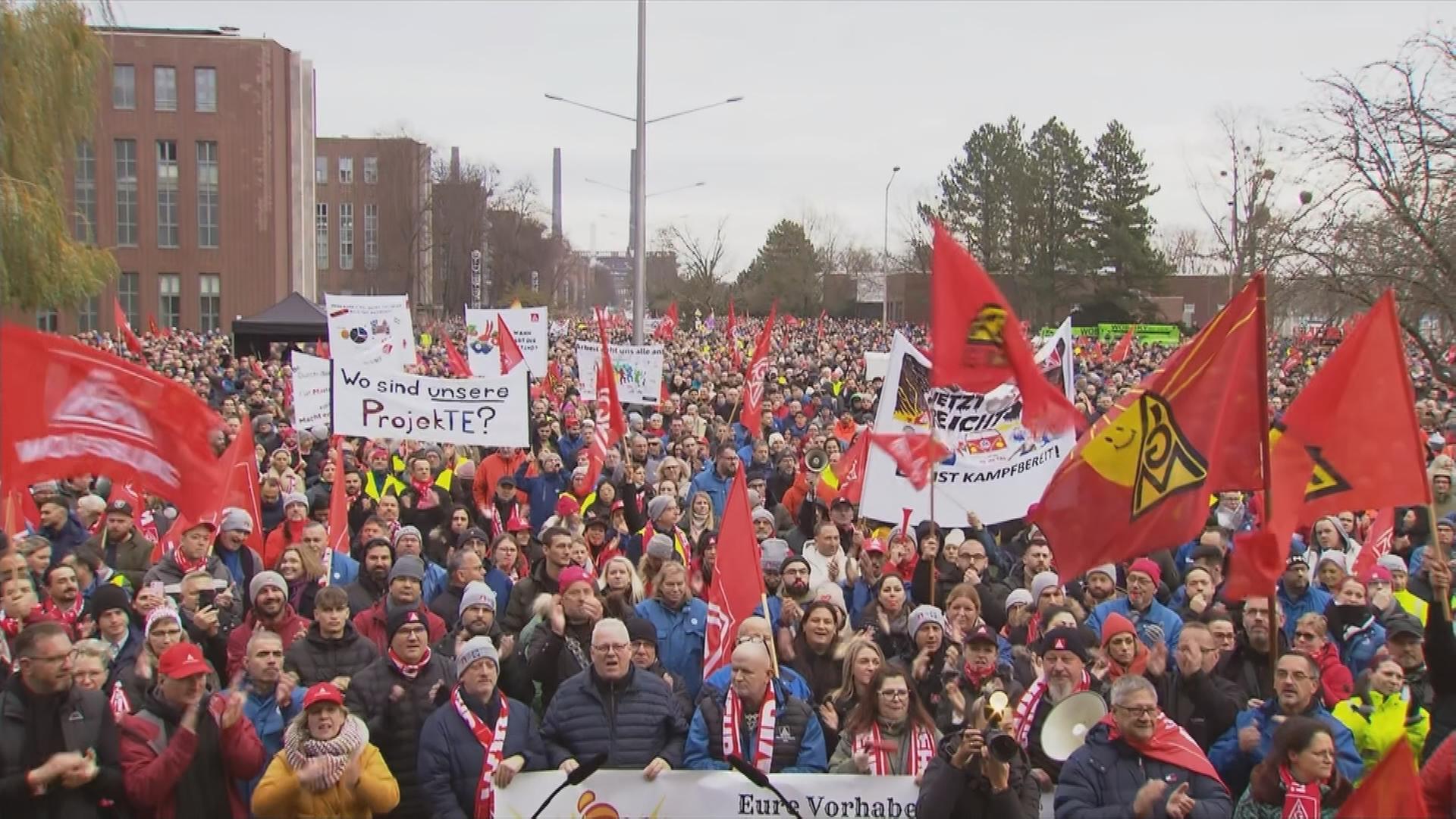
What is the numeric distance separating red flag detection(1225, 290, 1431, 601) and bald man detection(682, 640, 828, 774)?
1.82 meters

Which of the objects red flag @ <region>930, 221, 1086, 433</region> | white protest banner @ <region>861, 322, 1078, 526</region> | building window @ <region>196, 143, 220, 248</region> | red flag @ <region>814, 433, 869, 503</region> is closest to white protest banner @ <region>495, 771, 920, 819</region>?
red flag @ <region>930, 221, 1086, 433</region>

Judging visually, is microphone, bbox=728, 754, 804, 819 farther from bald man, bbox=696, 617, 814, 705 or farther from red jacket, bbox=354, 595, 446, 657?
red jacket, bbox=354, 595, 446, 657

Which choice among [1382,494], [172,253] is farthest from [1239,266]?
[172,253]

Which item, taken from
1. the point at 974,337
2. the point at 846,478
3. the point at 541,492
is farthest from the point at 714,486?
the point at 974,337

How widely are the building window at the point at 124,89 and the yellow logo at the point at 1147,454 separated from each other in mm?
68162

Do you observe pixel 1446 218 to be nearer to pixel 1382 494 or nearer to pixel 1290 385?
pixel 1290 385

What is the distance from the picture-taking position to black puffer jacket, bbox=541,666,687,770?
6219 millimetres

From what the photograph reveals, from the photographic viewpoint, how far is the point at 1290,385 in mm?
27125

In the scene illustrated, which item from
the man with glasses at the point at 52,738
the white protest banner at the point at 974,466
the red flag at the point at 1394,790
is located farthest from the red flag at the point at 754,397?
the red flag at the point at 1394,790

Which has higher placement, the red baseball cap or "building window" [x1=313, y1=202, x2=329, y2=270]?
"building window" [x1=313, y1=202, x2=329, y2=270]

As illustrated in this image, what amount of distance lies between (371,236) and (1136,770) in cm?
9542

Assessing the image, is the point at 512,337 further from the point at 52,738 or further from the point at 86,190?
the point at 86,190

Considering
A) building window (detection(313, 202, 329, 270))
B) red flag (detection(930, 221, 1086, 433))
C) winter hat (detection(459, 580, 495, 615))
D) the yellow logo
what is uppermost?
building window (detection(313, 202, 329, 270))

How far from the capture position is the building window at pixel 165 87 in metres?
66.6
